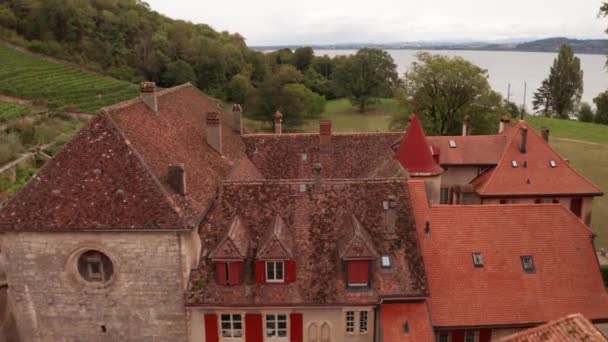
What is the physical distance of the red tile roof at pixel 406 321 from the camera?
21219mm

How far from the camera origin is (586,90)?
153 metres

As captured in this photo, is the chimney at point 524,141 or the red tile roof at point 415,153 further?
the chimney at point 524,141

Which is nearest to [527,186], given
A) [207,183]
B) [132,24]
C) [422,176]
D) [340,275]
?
[422,176]

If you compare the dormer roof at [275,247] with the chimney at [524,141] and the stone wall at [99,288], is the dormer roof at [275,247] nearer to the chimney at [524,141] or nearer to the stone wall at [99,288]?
the stone wall at [99,288]

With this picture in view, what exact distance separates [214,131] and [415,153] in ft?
42.3

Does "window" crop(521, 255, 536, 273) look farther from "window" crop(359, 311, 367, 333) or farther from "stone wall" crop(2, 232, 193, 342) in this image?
"stone wall" crop(2, 232, 193, 342)

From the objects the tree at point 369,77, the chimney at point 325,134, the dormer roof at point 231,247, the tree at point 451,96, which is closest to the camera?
the dormer roof at point 231,247

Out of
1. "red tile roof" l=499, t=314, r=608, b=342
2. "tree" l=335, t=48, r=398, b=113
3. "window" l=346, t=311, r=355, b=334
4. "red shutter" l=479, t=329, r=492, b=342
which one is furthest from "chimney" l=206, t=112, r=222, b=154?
"tree" l=335, t=48, r=398, b=113

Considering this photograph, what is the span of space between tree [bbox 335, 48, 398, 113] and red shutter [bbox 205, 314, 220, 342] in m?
78.5

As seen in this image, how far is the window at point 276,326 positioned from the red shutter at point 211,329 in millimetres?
2281

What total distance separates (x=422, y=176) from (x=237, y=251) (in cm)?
1547

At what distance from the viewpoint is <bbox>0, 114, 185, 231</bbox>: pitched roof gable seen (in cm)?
2077

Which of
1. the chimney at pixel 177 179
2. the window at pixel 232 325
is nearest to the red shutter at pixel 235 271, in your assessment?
the window at pixel 232 325

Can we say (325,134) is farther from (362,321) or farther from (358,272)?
(362,321)
